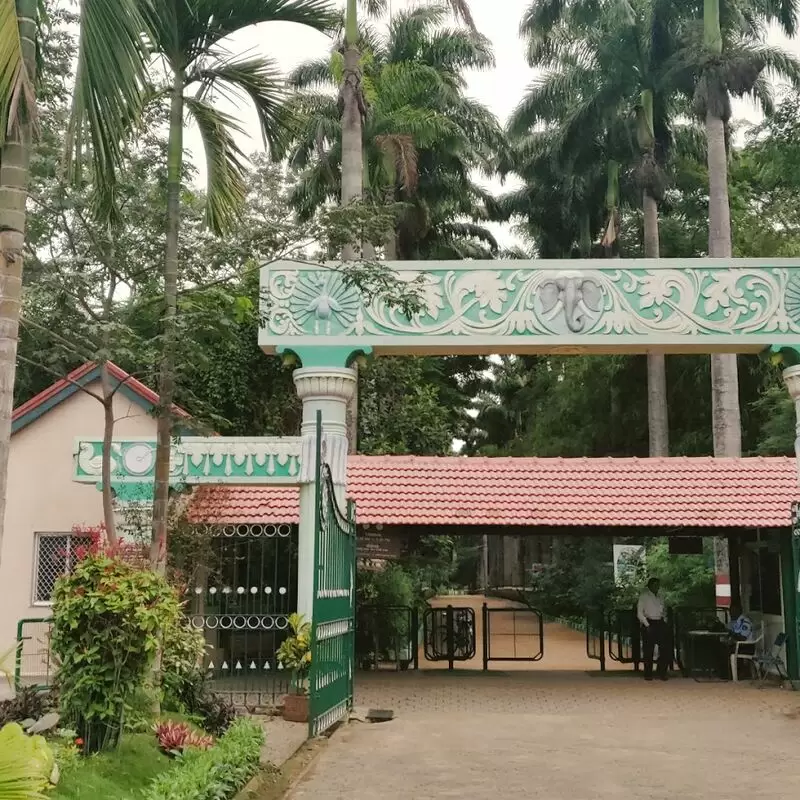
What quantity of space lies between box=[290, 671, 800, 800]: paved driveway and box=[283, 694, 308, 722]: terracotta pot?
20.5 inches

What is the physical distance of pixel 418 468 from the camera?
16.0m

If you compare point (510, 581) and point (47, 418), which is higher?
point (47, 418)

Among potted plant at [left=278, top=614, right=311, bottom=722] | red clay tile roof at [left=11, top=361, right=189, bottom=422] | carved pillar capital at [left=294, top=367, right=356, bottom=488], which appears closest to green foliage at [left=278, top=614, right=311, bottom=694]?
potted plant at [left=278, top=614, right=311, bottom=722]

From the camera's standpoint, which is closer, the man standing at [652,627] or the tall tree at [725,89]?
the man standing at [652,627]

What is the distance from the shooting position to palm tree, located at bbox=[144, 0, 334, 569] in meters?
9.05

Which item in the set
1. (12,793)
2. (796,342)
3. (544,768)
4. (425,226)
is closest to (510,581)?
(425,226)

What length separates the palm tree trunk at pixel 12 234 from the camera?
603 centimetres

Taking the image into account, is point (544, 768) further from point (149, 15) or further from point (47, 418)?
point (47, 418)

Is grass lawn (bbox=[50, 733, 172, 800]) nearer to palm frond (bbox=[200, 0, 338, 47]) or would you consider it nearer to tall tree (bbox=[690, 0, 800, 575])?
palm frond (bbox=[200, 0, 338, 47])

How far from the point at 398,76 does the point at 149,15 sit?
18709 millimetres

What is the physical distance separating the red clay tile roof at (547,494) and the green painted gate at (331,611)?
2.91 m

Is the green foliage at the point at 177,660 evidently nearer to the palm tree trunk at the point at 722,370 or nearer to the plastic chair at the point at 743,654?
the plastic chair at the point at 743,654

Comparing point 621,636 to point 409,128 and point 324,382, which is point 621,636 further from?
point 409,128

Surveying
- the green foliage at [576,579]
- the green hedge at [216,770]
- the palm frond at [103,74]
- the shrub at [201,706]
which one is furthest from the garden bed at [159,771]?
the green foliage at [576,579]
